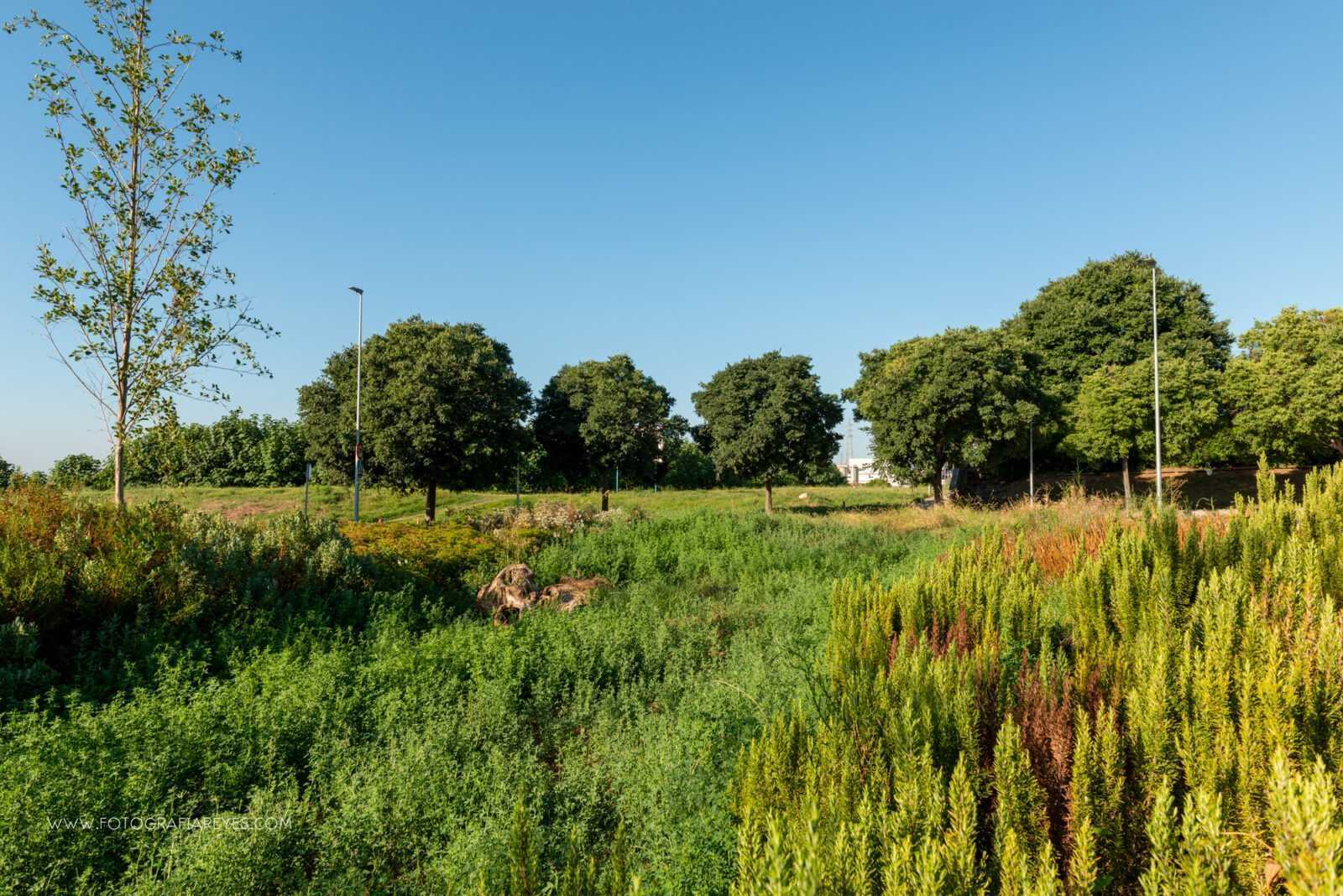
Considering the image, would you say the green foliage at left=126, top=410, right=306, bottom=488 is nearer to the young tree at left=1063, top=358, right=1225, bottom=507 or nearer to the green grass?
the green grass

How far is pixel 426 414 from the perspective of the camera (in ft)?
70.8

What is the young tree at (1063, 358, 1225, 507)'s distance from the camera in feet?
86.8

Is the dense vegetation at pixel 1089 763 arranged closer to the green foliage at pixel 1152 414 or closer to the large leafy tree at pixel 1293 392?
the green foliage at pixel 1152 414

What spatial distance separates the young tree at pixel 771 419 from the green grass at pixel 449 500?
6.65 feet

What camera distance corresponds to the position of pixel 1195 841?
191cm

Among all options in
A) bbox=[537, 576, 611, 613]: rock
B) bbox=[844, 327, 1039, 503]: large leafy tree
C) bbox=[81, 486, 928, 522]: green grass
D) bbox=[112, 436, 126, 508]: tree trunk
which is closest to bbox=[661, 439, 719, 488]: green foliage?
bbox=[81, 486, 928, 522]: green grass

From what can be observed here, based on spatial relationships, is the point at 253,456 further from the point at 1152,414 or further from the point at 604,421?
the point at 1152,414

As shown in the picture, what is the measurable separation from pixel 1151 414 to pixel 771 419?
15.0 metres

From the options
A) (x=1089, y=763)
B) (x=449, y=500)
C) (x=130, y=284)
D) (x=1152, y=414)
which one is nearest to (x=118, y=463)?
(x=130, y=284)

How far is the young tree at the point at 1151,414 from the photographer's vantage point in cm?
2645

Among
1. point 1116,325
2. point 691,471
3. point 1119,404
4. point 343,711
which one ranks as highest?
point 1116,325

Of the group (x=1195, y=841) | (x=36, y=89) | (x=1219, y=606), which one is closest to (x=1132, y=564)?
(x=1219, y=606)

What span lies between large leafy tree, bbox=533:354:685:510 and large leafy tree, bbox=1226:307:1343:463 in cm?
2341

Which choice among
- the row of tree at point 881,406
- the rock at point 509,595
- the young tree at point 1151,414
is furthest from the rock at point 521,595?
the young tree at point 1151,414
